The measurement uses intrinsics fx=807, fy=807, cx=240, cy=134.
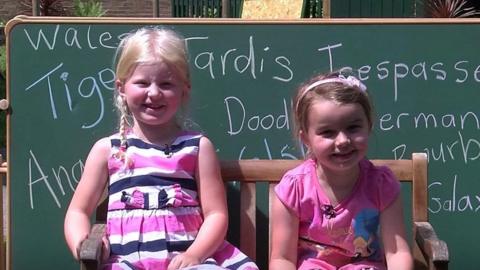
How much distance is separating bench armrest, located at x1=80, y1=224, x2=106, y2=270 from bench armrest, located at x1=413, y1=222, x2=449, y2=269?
120 cm

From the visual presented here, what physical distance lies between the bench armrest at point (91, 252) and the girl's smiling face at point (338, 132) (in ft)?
2.90

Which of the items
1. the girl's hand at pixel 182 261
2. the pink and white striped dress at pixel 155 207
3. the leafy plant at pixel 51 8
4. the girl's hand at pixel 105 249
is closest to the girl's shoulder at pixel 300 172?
the pink and white striped dress at pixel 155 207

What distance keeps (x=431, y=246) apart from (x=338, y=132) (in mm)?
545

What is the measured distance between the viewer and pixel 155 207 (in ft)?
10.4

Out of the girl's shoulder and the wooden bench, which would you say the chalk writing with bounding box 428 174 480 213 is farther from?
the girl's shoulder

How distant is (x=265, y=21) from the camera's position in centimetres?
365

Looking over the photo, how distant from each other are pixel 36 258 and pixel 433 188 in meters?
1.87

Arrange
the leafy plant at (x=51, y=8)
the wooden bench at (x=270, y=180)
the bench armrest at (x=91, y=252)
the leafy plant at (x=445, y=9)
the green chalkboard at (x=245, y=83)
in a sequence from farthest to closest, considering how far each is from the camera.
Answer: the leafy plant at (x=51, y=8), the leafy plant at (x=445, y=9), the green chalkboard at (x=245, y=83), the wooden bench at (x=270, y=180), the bench armrest at (x=91, y=252)

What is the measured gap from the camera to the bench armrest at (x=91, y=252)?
280 centimetres

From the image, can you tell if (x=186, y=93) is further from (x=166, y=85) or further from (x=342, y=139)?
(x=342, y=139)

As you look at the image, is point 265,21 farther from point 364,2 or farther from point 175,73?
point 364,2

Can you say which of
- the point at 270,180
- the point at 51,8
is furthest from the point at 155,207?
the point at 51,8

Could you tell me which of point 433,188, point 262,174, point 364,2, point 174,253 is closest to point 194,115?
point 262,174

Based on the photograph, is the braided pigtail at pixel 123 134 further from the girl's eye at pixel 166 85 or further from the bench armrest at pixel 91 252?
the bench armrest at pixel 91 252
